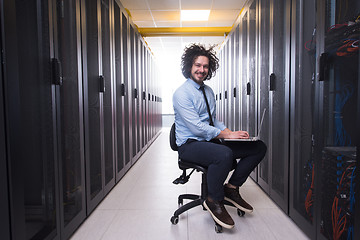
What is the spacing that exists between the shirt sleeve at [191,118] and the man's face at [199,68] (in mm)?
193

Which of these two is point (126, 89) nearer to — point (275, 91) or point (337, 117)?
point (275, 91)

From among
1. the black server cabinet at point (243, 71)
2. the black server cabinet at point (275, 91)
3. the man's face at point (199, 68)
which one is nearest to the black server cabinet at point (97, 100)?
the man's face at point (199, 68)

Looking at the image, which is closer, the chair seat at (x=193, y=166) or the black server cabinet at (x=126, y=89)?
the chair seat at (x=193, y=166)

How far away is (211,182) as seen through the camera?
164cm

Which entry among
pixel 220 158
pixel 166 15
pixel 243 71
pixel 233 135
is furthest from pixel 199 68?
pixel 166 15

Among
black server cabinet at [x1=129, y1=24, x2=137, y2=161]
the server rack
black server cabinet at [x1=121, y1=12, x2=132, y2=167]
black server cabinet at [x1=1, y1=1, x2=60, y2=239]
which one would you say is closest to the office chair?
the server rack

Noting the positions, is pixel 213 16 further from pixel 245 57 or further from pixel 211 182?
pixel 211 182

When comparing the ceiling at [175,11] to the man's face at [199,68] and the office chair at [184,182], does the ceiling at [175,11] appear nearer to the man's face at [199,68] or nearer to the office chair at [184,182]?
the man's face at [199,68]

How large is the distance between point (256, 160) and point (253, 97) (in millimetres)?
1139

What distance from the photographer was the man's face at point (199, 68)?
1.88 meters

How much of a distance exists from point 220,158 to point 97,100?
1.16 metres

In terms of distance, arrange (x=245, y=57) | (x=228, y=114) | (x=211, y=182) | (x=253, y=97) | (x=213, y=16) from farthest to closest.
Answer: (x=213, y=16) < (x=228, y=114) < (x=245, y=57) < (x=253, y=97) < (x=211, y=182)

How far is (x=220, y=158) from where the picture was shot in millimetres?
1593

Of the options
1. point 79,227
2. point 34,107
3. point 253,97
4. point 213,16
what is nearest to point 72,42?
point 34,107
